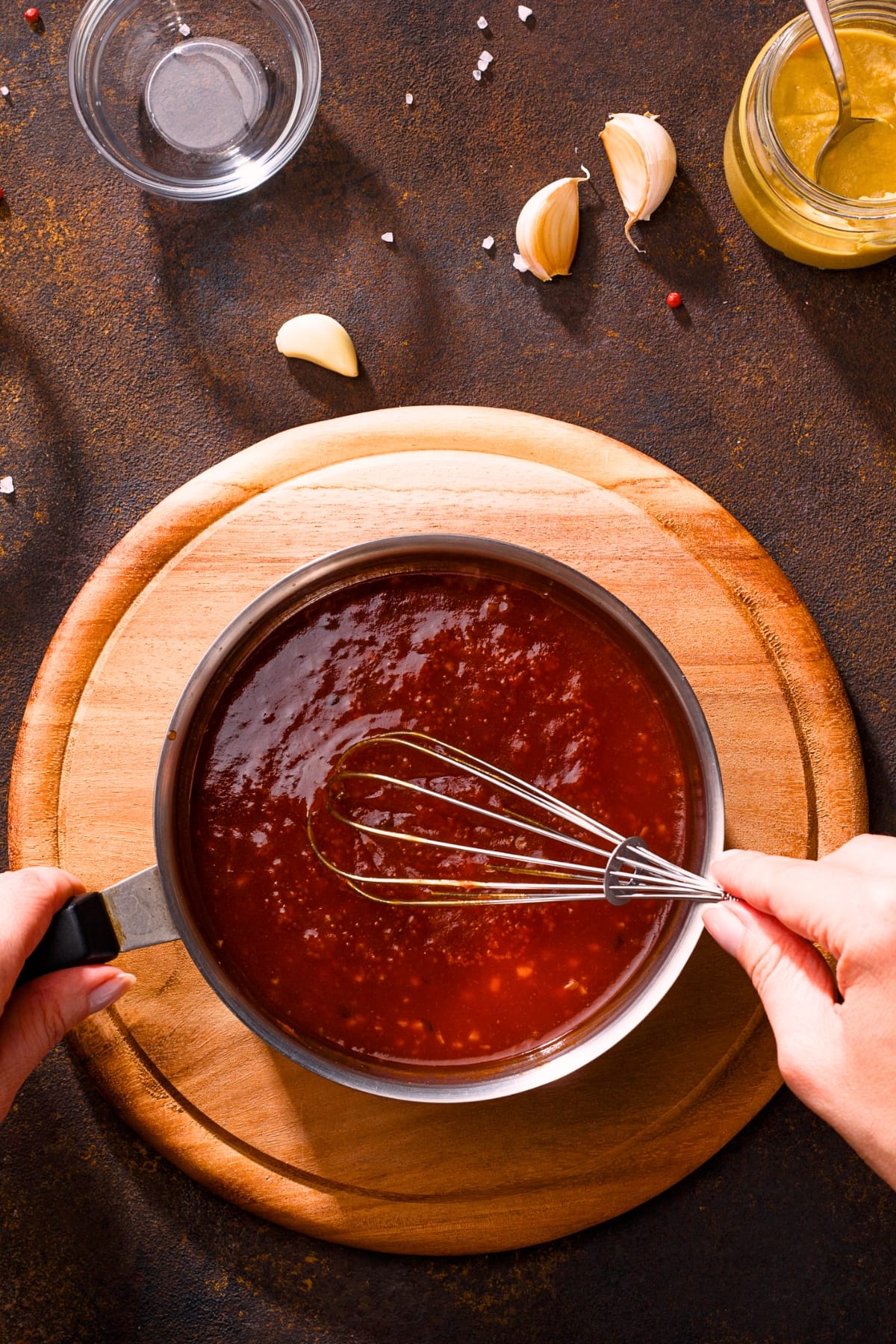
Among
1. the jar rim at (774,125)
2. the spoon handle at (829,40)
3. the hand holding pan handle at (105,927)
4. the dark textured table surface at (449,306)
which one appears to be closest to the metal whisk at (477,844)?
the hand holding pan handle at (105,927)

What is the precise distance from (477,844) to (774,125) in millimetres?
1079

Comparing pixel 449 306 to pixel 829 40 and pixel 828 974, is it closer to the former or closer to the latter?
pixel 829 40

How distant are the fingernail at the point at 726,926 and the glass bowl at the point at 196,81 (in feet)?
4.09

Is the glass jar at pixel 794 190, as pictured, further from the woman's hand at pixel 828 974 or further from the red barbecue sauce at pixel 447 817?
the woman's hand at pixel 828 974

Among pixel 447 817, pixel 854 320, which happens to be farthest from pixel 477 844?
pixel 854 320

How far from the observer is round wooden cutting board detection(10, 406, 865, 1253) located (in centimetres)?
133

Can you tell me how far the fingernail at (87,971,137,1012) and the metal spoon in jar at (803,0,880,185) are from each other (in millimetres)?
1428

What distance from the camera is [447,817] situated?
119cm

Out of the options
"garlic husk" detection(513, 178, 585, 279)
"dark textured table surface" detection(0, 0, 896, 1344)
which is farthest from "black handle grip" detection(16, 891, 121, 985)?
"garlic husk" detection(513, 178, 585, 279)

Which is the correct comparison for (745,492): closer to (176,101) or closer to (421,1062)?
(421,1062)

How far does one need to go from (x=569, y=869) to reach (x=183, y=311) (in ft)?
3.34

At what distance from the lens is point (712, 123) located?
5.16 ft

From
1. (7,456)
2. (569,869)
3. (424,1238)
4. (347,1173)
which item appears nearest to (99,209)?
(7,456)

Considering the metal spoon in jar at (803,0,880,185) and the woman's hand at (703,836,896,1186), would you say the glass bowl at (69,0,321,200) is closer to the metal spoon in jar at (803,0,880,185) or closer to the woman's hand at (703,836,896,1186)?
the metal spoon in jar at (803,0,880,185)
